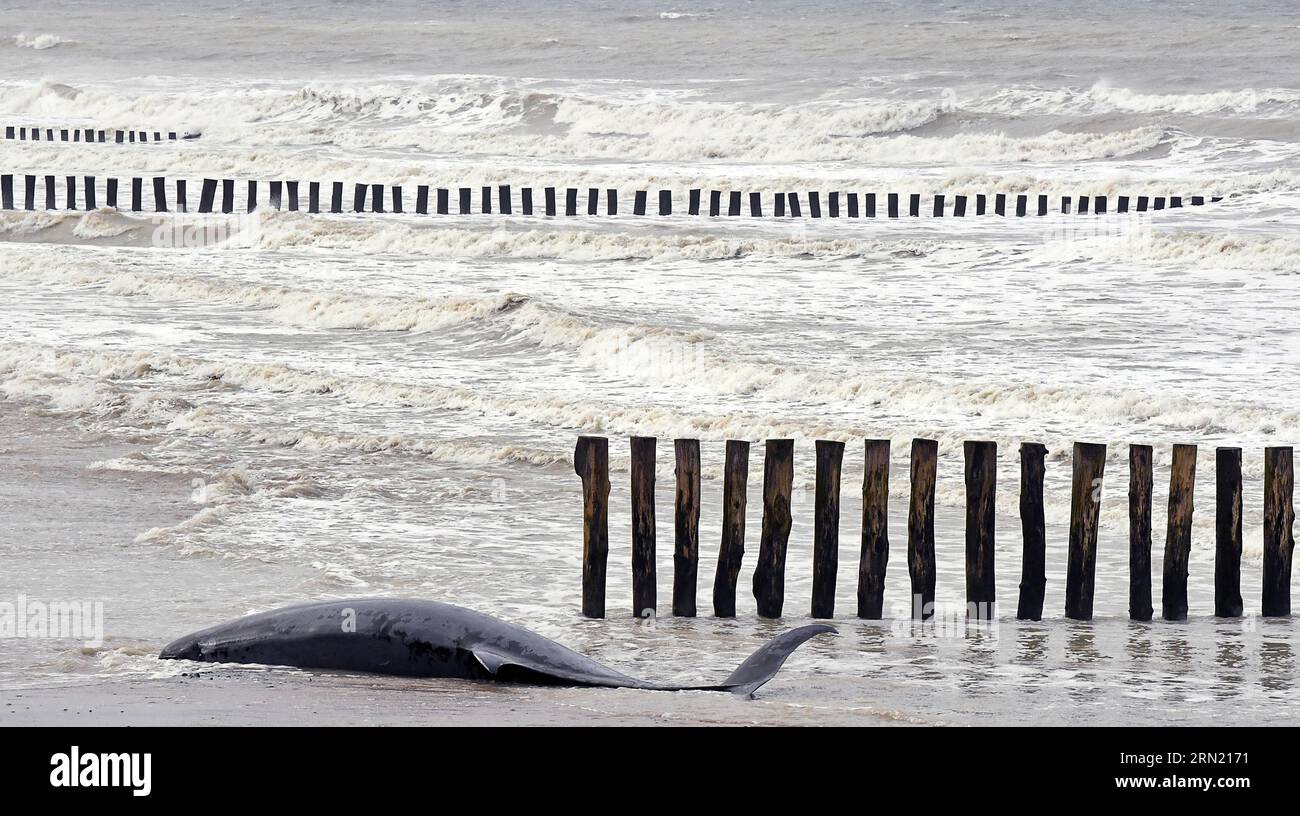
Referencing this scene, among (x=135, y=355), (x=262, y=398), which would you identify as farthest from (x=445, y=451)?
(x=135, y=355)

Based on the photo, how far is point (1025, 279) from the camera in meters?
20.2

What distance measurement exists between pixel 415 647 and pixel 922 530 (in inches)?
108

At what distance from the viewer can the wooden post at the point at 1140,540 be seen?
8.24 m

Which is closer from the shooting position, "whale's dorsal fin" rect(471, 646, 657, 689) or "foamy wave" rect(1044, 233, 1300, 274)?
"whale's dorsal fin" rect(471, 646, 657, 689)

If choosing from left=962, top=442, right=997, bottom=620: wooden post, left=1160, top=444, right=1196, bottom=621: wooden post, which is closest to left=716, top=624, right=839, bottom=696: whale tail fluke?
left=962, top=442, right=997, bottom=620: wooden post

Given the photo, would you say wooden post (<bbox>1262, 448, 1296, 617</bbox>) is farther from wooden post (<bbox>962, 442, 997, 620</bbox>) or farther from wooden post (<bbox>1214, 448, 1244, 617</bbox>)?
wooden post (<bbox>962, 442, 997, 620</bbox>)

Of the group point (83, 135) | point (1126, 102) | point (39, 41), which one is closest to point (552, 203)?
point (83, 135)

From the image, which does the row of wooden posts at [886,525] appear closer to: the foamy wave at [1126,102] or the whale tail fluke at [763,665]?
the whale tail fluke at [763,665]

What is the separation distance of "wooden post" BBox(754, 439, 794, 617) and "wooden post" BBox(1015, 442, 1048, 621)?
1.16 m

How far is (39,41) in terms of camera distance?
77.8 metres

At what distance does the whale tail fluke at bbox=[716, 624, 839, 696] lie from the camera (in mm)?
6539

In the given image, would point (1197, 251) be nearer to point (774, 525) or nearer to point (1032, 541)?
point (1032, 541)
